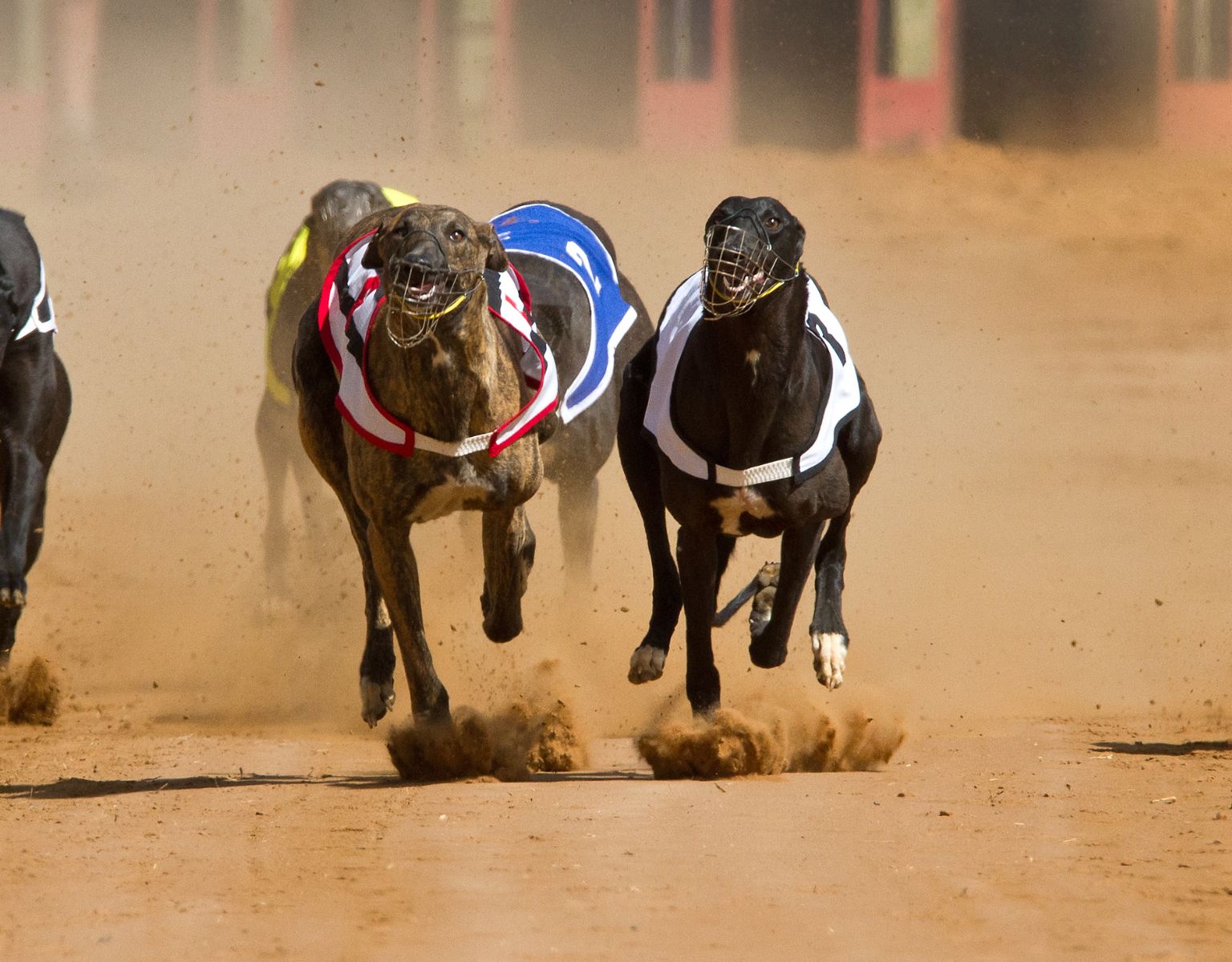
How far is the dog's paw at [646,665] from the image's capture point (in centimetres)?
584

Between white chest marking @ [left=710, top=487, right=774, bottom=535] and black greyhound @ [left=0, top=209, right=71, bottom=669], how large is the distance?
8.25 ft

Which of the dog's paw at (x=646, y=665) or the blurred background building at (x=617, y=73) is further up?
the blurred background building at (x=617, y=73)

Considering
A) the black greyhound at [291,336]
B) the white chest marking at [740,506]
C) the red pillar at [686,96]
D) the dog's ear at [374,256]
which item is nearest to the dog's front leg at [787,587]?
the white chest marking at [740,506]

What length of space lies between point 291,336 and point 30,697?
7.02 feet

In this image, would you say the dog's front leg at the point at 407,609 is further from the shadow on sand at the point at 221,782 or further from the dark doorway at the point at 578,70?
the dark doorway at the point at 578,70

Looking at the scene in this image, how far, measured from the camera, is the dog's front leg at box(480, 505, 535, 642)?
19.7 ft

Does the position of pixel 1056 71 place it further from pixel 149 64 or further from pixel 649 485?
pixel 649 485

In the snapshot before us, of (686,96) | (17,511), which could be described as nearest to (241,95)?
(686,96)

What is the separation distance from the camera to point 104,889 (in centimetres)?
407

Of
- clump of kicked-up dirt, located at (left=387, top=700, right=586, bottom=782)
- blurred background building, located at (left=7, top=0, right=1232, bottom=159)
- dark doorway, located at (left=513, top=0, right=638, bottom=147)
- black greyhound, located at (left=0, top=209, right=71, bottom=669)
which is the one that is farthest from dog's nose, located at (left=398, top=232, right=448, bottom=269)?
dark doorway, located at (left=513, top=0, right=638, bottom=147)

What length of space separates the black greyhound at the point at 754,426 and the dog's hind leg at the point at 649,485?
0.03m

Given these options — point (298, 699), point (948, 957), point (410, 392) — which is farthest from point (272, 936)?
point (298, 699)

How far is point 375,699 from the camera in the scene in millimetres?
6039

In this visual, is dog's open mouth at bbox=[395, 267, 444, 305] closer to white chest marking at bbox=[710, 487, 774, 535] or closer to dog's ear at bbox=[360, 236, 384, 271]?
dog's ear at bbox=[360, 236, 384, 271]
